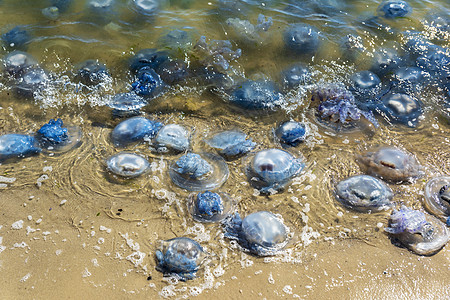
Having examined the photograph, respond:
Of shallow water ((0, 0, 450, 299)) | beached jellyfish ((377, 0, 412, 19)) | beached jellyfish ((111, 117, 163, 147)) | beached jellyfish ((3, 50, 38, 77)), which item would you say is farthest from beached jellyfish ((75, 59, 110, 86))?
beached jellyfish ((377, 0, 412, 19))

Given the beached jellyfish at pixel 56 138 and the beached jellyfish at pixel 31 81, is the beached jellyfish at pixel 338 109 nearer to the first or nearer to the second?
the beached jellyfish at pixel 56 138

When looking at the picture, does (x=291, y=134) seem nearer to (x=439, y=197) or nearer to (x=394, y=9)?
(x=439, y=197)

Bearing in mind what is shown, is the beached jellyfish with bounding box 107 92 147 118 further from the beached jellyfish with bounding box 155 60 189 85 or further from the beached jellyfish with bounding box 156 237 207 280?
the beached jellyfish with bounding box 156 237 207 280

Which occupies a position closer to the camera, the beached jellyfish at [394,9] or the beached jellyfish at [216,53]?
the beached jellyfish at [216,53]

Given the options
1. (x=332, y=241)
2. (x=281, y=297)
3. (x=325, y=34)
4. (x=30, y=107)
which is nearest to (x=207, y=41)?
(x=325, y=34)

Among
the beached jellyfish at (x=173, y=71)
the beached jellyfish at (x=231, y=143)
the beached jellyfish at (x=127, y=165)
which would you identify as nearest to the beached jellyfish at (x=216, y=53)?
the beached jellyfish at (x=173, y=71)

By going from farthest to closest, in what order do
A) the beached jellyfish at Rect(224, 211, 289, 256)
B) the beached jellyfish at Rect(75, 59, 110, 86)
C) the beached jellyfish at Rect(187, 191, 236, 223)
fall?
the beached jellyfish at Rect(75, 59, 110, 86)
the beached jellyfish at Rect(187, 191, 236, 223)
the beached jellyfish at Rect(224, 211, 289, 256)
